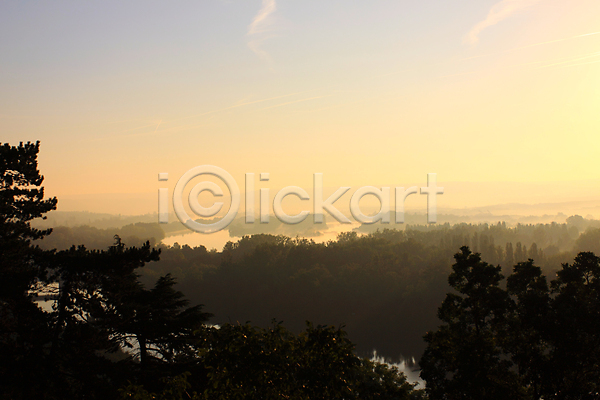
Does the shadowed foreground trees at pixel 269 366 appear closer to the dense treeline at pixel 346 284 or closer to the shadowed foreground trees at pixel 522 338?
the shadowed foreground trees at pixel 522 338

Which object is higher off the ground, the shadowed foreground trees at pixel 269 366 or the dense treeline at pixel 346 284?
the shadowed foreground trees at pixel 269 366

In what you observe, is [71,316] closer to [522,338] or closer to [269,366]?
[269,366]

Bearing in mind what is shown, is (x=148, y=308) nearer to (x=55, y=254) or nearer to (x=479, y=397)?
(x=55, y=254)

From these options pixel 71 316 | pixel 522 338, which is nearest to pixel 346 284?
pixel 522 338

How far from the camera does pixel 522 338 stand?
18.2 meters

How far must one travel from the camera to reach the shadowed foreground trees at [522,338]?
17.4 m

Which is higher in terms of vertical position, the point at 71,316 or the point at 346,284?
the point at 71,316

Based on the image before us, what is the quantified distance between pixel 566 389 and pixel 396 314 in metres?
68.1

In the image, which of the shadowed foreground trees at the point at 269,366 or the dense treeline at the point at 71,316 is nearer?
the shadowed foreground trees at the point at 269,366

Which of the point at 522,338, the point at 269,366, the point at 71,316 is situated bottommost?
the point at 522,338

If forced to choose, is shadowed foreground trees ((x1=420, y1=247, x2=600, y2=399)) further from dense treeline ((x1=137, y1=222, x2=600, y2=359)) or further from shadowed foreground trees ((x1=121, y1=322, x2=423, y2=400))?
dense treeline ((x1=137, y1=222, x2=600, y2=359))

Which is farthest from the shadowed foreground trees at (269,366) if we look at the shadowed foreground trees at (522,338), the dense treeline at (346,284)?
the dense treeline at (346,284)

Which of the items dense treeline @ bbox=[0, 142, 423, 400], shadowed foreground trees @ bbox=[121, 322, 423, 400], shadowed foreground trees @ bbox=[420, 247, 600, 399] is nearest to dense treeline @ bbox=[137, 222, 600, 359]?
shadowed foreground trees @ bbox=[420, 247, 600, 399]

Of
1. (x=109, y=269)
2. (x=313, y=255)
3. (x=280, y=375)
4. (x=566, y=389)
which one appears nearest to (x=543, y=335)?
(x=566, y=389)
